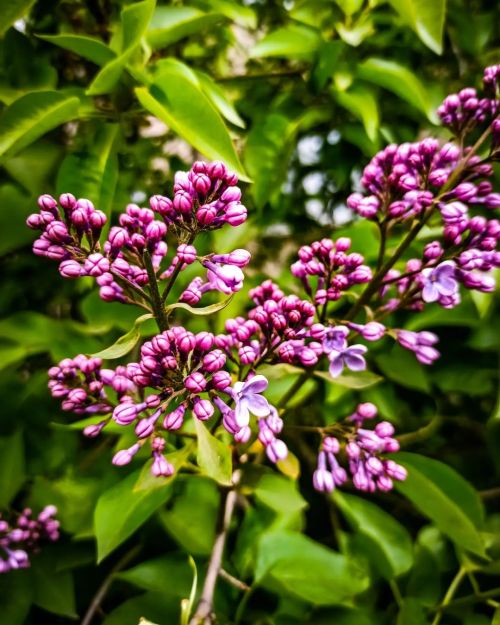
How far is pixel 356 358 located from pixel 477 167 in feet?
1.18

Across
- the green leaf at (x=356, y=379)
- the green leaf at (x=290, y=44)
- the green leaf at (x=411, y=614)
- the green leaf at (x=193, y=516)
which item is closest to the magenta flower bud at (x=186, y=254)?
the green leaf at (x=356, y=379)

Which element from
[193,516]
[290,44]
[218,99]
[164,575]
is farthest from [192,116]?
[164,575]

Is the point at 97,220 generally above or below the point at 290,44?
below

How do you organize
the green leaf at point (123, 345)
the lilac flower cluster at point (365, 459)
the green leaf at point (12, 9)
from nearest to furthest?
the green leaf at point (123, 345) < the lilac flower cluster at point (365, 459) < the green leaf at point (12, 9)

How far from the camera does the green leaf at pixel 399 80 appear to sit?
1.20 metres

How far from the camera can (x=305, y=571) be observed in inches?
44.5

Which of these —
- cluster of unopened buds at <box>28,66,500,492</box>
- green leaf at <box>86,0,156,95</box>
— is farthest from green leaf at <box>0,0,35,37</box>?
cluster of unopened buds at <box>28,66,500,492</box>

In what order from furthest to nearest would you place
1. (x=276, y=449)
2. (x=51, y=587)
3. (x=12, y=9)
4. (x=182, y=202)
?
(x=51, y=587) → (x=12, y=9) → (x=276, y=449) → (x=182, y=202)

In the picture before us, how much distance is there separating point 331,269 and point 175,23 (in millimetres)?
656

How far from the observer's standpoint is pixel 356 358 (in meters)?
0.92

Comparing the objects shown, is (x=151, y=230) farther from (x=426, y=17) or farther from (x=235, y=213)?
(x=426, y=17)

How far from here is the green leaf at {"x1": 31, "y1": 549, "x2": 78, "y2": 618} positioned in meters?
1.24

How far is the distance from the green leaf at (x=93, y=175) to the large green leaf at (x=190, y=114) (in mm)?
158

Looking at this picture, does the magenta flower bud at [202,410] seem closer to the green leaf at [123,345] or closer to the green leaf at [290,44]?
the green leaf at [123,345]
